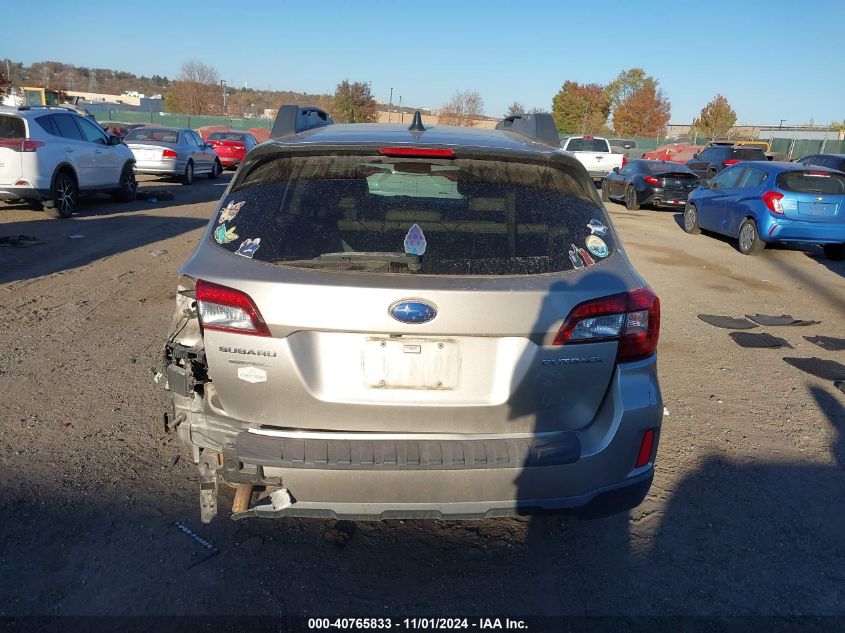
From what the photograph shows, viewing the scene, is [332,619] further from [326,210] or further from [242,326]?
[326,210]

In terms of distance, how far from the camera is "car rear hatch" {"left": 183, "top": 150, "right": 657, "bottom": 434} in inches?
99.0

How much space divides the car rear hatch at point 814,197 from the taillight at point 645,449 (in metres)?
10.6

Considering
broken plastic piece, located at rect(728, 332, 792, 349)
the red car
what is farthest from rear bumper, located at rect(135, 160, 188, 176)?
broken plastic piece, located at rect(728, 332, 792, 349)

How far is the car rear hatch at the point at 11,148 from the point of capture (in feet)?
36.7

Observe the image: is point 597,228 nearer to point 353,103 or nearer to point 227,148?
point 227,148

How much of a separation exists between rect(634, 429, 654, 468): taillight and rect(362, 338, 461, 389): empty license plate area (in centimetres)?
84

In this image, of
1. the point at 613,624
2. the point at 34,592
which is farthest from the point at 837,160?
the point at 34,592

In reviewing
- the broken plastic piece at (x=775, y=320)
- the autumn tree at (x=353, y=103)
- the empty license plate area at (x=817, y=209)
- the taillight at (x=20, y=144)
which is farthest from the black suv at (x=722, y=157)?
the autumn tree at (x=353, y=103)

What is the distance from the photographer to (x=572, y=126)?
70.0 metres

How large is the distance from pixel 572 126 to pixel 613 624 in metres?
72.0

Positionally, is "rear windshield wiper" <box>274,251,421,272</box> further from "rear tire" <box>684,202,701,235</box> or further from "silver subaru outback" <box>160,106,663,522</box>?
"rear tire" <box>684,202,701,235</box>

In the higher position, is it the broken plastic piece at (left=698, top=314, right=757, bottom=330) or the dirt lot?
the dirt lot

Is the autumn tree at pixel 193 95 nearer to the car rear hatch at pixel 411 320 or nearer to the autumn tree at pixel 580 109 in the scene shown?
the autumn tree at pixel 580 109

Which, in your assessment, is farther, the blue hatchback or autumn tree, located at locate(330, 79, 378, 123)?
autumn tree, located at locate(330, 79, 378, 123)
